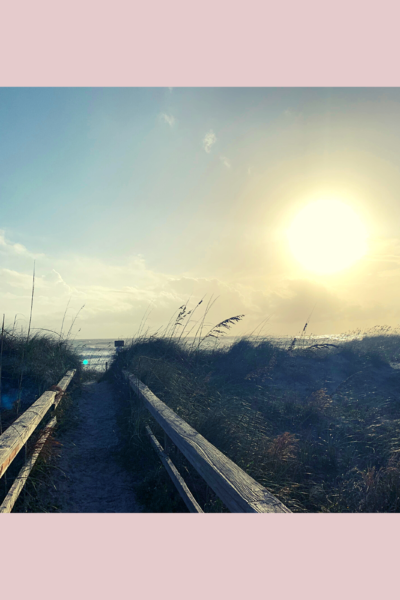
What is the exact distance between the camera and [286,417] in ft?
21.5

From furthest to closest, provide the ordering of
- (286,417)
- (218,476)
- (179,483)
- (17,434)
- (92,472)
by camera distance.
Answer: (286,417)
(92,472)
(17,434)
(179,483)
(218,476)

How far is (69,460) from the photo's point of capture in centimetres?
451

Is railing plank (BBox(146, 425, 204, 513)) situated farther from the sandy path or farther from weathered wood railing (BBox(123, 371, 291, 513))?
the sandy path

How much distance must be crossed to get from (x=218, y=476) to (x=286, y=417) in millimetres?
4601

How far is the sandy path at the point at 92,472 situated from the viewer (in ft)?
11.4

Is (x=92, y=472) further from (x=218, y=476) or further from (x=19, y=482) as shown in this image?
(x=218, y=476)

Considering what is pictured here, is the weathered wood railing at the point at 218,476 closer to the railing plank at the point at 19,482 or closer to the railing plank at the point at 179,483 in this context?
the railing plank at the point at 179,483

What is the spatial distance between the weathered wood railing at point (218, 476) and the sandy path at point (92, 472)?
1.91 ft

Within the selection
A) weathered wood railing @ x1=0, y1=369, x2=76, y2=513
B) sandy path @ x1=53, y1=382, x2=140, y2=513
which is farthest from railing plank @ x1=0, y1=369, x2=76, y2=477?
sandy path @ x1=53, y1=382, x2=140, y2=513

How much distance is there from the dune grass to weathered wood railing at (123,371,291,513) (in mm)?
430

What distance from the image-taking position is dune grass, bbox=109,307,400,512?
3.58 meters

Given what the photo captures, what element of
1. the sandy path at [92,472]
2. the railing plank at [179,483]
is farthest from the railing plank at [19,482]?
the railing plank at [179,483]

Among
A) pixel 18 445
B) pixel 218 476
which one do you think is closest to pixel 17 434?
pixel 18 445

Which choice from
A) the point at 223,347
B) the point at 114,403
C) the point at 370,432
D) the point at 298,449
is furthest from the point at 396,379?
the point at 114,403
